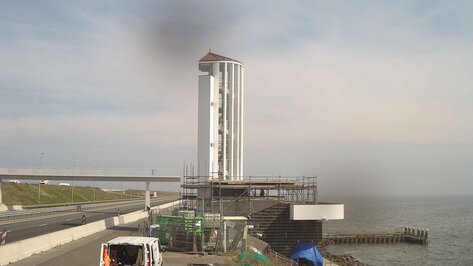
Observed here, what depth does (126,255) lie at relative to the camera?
17.8 metres

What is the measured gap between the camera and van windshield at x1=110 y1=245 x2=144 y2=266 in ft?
56.9

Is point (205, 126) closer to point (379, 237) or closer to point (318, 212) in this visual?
point (318, 212)

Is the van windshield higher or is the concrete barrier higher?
the van windshield

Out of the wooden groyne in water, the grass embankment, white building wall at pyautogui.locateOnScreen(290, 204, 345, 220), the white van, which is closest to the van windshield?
the white van

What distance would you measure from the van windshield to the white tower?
3082cm

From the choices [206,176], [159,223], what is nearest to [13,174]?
[206,176]

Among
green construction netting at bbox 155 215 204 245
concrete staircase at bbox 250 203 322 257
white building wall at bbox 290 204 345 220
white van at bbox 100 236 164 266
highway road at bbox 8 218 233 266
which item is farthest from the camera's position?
concrete staircase at bbox 250 203 322 257

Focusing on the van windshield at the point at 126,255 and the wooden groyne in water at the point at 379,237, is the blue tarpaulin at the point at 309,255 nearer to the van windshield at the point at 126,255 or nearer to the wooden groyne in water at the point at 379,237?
the van windshield at the point at 126,255

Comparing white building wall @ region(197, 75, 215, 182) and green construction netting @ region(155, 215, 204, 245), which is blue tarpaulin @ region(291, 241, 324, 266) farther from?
white building wall @ region(197, 75, 215, 182)

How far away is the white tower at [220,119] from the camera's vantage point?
4947cm

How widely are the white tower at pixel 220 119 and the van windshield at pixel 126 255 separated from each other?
1213 inches

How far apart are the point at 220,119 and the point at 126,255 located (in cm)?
3411

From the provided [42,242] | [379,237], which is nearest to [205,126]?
[42,242]

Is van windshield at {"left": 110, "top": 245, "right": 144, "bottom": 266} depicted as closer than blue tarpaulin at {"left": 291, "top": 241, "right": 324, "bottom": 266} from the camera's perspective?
Yes
